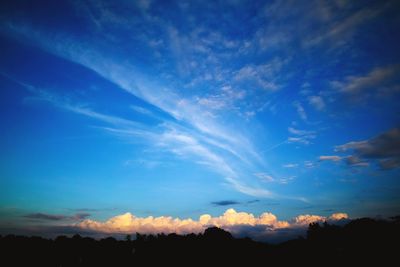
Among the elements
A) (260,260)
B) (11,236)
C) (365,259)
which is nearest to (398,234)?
(365,259)

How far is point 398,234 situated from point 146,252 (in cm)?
13181

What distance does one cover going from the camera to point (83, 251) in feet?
569

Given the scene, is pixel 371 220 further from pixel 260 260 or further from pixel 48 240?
pixel 48 240

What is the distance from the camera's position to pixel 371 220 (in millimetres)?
146375

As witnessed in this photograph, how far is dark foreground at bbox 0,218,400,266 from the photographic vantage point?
10931cm

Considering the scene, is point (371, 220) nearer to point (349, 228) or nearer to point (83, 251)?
point (349, 228)

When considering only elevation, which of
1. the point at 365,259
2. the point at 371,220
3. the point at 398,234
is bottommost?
the point at 365,259

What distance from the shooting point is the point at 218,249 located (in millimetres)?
166875

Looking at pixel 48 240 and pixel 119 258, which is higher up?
pixel 48 240

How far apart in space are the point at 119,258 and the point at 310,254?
10782cm

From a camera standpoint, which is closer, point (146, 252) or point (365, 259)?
point (365, 259)

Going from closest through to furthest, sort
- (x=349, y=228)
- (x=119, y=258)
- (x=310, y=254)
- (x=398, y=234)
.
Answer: (x=398, y=234), (x=310, y=254), (x=349, y=228), (x=119, y=258)

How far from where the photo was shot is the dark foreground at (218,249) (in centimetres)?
10931

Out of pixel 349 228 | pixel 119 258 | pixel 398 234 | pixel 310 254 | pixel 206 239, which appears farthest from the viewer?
pixel 206 239
